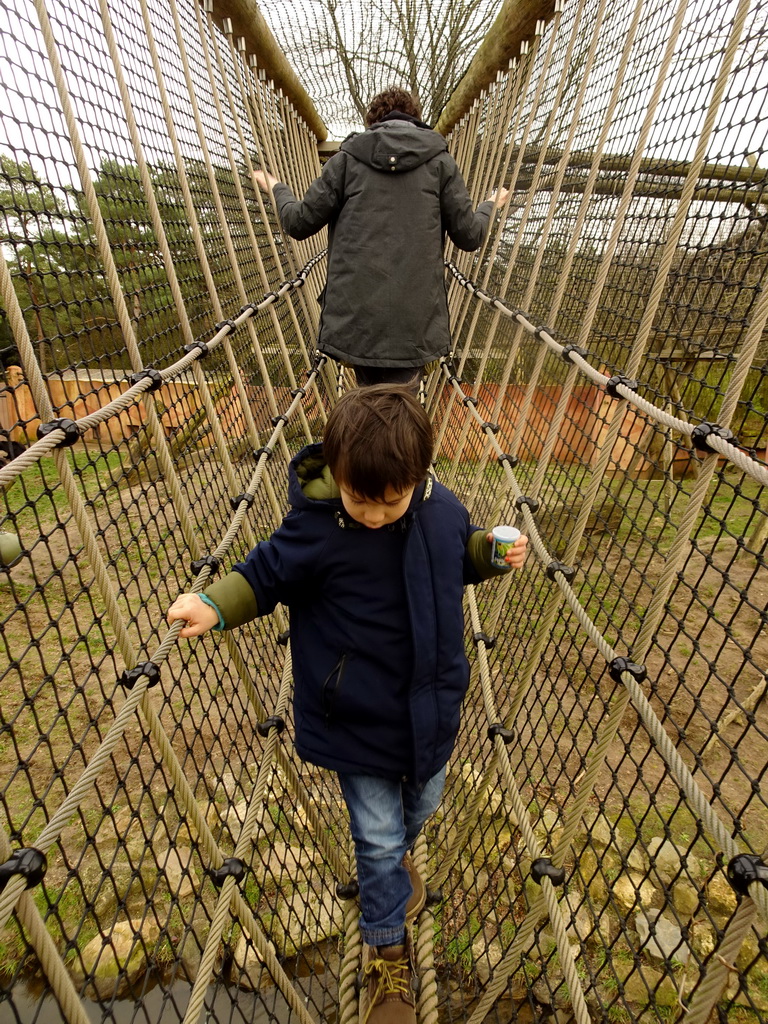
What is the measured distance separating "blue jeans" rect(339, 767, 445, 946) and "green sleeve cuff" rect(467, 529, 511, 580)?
350 mm

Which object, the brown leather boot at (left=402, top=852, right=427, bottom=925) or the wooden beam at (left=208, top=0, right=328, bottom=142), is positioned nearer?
the brown leather boot at (left=402, top=852, right=427, bottom=925)

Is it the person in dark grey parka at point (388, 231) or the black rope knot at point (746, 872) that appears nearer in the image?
the black rope knot at point (746, 872)

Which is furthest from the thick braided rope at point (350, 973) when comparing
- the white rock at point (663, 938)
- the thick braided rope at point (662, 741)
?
the white rock at point (663, 938)

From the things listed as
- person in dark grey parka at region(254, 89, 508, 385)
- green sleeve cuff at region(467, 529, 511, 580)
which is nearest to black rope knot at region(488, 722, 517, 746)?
green sleeve cuff at region(467, 529, 511, 580)

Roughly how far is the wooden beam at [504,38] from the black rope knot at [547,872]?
2.53 meters

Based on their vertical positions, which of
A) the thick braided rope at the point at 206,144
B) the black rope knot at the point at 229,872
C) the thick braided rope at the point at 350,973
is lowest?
the thick braided rope at the point at 350,973

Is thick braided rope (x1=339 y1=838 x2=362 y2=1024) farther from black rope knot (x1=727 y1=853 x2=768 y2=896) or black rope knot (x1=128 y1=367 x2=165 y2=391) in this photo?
black rope knot (x1=128 y1=367 x2=165 y2=391)

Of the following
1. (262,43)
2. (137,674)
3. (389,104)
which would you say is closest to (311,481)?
(137,674)

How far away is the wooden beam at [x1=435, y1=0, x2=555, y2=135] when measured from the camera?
2.24 m

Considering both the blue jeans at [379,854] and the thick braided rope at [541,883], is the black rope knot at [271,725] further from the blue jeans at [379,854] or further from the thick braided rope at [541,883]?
the thick braided rope at [541,883]

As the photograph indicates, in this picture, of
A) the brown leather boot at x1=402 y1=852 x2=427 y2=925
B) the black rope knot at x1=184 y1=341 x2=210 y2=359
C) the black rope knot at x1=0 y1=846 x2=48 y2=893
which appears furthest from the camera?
the black rope knot at x1=184 y1=341 x2=210 y2=359

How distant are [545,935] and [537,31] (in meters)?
2.82

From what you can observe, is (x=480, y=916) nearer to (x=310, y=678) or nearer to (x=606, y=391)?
(x=310, y=678)

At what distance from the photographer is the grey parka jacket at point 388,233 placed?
164cm
